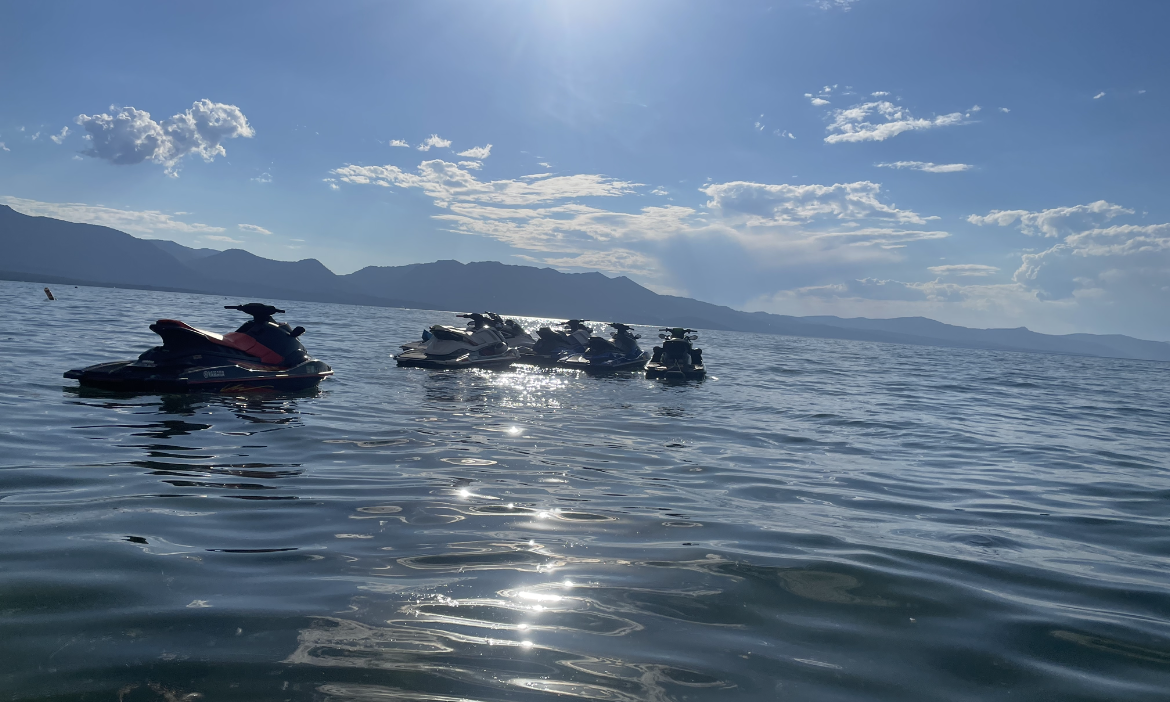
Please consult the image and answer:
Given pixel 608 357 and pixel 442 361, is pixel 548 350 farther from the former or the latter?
pixel 442 361

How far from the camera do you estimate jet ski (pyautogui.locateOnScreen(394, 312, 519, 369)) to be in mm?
26578

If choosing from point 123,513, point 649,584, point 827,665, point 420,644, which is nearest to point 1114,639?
point 827,665

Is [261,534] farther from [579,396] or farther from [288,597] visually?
[579,396]

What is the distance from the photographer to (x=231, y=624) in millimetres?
3822

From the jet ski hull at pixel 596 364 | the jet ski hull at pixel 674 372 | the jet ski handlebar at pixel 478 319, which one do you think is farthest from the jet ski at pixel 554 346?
the jet ski hull at pixel 674 372

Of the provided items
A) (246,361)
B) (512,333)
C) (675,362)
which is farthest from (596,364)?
(246,361)

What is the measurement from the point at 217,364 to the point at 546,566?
13.9 m

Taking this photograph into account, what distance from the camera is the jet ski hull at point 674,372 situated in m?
27.9

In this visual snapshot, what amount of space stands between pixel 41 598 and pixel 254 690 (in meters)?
2.09

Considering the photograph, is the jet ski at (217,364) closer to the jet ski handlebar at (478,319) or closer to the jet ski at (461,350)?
the jet ski at (461,350)

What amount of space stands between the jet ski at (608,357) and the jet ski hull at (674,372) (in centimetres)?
253

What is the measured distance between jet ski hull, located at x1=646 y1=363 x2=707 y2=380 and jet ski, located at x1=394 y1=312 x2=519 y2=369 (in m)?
7.05

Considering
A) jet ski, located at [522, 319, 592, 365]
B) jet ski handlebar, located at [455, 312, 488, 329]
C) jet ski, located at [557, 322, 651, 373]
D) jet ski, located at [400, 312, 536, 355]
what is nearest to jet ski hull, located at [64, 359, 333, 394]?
jet ski, located at [400, 312, 536, 355]

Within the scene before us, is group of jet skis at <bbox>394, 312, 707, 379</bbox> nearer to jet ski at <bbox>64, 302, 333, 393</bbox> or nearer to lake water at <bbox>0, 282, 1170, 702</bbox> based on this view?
jet ski at <bbox>64, 302, 333, 393</bbox>
